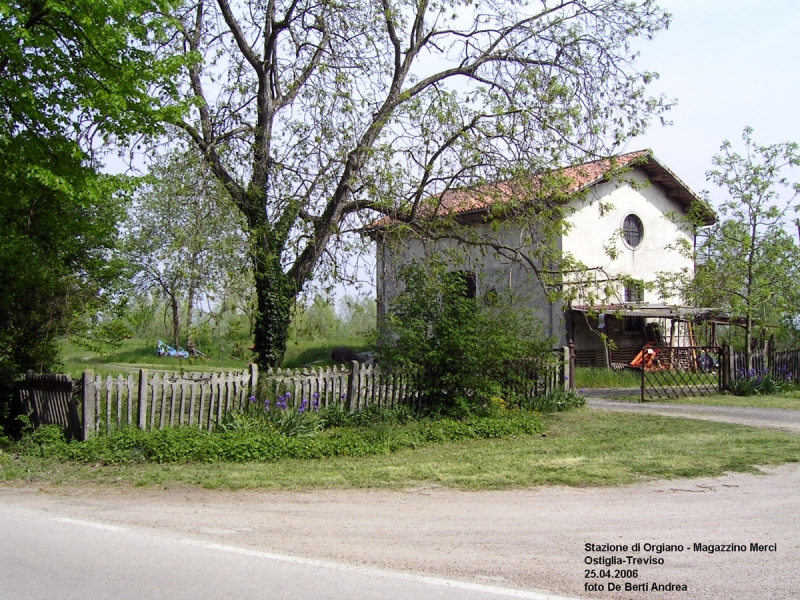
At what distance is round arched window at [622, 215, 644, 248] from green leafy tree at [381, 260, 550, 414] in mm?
16368

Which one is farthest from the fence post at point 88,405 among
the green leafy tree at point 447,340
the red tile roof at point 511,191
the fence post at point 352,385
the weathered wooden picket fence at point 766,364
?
the weathered wooden picket fence at point 766,364

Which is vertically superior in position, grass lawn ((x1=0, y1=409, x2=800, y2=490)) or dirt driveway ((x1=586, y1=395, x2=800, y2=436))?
dirt driveway ((x1=586, y1=395, x2=800, y2=436))

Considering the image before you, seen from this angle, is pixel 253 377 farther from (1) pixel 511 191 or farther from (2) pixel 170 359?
(2) pixel 170 359

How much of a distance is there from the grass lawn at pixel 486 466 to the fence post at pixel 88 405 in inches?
30.3

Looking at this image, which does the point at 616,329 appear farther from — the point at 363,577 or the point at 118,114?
the point at 363,577

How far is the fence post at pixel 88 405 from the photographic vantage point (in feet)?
36.3

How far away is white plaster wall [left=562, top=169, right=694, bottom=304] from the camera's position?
2745 centimetres

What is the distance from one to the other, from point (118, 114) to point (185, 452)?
5.88m

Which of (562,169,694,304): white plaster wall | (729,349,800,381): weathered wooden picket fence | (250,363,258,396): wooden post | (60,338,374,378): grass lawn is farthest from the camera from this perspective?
(60,338,374,378): grass lawn

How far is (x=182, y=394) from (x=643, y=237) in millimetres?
22896

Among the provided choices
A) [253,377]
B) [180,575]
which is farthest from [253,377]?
[180,575]

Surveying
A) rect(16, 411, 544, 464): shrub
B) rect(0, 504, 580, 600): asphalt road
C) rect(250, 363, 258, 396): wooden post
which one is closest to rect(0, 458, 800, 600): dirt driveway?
rect(0, 504, 580, 600): asphalt road

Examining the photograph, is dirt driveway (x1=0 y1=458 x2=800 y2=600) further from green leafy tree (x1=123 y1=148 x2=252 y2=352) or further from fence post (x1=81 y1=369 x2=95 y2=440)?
green leafy tree (x1=123 y1=148 x2=252 y2=352)

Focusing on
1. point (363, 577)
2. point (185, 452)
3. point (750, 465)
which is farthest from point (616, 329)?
point (363, 577)
